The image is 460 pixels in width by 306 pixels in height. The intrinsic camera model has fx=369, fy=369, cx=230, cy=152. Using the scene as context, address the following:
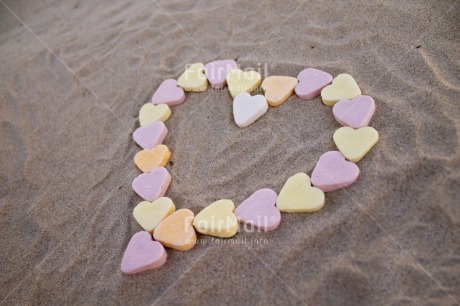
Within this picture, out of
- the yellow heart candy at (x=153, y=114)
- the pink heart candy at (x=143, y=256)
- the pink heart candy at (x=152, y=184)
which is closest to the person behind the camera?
the pink heart candy at (x=143, y=256)

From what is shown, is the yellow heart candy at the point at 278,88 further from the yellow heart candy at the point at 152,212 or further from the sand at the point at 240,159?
the yellow heart candy at the point at 152,212

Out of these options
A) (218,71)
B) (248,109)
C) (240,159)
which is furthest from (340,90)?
(218,71)

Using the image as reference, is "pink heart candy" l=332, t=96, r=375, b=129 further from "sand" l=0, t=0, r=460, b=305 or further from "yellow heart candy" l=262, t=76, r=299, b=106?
"yellow heart candy" l=262, t=76, r=299, b=106

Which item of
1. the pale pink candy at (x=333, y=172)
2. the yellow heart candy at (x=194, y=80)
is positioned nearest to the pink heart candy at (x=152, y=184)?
the yellow heart candy at (x=194, y=80)

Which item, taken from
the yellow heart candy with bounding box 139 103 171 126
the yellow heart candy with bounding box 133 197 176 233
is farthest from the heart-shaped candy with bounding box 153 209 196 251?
the yellow heart candy with bounding box 139 103 171 126

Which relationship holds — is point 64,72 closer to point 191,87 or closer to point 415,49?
point 191,87

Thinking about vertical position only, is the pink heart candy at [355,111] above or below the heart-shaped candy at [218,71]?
below

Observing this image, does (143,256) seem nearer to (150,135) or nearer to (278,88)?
(150,135)
